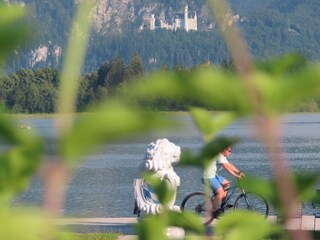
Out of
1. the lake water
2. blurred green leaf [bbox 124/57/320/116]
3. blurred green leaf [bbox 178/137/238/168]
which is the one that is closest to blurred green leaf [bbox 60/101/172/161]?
blurred green leaf [bbox 124/57/320/116]

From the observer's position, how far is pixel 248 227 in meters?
0.96

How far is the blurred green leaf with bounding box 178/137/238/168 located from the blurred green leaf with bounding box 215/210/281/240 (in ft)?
0.23

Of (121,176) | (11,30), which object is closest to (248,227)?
(11,30)

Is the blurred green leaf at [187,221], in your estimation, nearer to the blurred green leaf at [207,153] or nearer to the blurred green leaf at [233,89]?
the blurred green leaf at [207,153]

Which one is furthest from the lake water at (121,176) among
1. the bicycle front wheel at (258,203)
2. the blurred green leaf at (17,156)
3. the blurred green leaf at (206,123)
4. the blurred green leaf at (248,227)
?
the blurred green leaf at (17,156)

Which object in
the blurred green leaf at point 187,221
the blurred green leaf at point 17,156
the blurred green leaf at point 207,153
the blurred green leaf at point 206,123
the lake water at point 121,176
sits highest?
the lake water at point 121,176

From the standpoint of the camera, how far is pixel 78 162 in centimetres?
75

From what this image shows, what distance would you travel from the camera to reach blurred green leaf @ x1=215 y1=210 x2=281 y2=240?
3.08ft

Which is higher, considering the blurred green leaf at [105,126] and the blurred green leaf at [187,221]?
the blurred green leaf at [187,221]

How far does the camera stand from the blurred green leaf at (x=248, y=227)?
94 cm

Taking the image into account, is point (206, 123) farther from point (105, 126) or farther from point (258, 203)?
point (258, 203)

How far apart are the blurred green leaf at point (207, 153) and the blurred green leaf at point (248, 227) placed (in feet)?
0.23

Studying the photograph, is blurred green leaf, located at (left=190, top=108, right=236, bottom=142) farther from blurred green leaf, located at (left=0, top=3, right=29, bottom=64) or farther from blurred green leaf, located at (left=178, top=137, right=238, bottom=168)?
blurred green leaf, located at (left=0, top=3, right=29, bottom=64)

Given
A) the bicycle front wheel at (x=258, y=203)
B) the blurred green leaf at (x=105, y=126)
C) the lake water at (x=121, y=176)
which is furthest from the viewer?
the lake water at (x=121, y=176)
